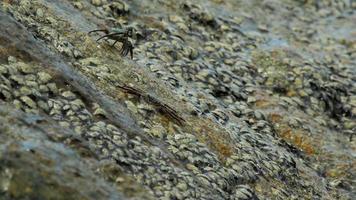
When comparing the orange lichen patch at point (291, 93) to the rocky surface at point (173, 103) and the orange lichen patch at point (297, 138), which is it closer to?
Answer: the rocky surface at point (173, 103)

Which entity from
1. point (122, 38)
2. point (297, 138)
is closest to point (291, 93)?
point (297, 138)

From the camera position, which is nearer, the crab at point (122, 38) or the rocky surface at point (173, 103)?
the rocky surface at point (173, 103)

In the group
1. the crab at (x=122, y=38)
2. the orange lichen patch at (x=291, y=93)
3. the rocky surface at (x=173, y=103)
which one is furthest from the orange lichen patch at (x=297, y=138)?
the crab at (x=122, y=38)

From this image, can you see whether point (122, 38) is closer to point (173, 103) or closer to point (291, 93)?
point (173, 103)

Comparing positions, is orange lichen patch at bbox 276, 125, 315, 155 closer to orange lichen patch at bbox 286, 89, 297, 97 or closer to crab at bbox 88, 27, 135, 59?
orange lichen patch at bbox 286, 89, 297, 97

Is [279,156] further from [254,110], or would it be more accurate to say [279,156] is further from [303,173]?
[254,110]

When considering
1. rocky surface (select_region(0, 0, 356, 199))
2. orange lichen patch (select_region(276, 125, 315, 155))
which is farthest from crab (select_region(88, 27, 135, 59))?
orange lichen patch (select_region(276, 125, 315, 155))
